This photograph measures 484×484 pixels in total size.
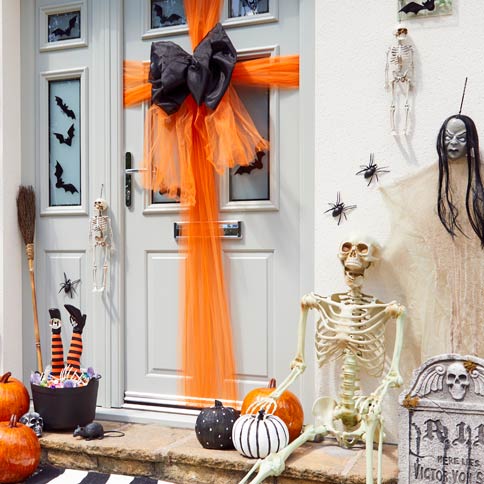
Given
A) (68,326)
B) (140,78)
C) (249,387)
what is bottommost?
(249,387)

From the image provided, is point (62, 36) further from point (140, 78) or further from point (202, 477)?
point (202, 477)

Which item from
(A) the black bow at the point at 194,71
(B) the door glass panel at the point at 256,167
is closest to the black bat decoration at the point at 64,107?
(A) the black bow at the point at 194,71

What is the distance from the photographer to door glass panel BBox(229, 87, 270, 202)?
3.17 meters

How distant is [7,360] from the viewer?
11.7ft

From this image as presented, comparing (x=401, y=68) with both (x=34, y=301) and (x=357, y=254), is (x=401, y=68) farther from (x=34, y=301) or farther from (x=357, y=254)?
(x=34, y=301)

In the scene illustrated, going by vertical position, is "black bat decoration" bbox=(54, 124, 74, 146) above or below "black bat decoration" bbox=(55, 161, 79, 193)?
above

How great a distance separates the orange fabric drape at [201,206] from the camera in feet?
10.3

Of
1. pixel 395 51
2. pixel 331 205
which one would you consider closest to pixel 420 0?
pixel 395 51

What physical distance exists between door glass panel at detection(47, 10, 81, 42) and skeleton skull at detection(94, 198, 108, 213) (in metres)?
0.85

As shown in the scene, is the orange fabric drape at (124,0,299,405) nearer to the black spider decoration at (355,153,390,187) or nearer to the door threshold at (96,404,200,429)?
the door threshold at (96,404,200,429)

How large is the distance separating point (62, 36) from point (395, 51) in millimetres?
1751

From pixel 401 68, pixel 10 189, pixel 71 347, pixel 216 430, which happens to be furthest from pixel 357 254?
pixel 10 189

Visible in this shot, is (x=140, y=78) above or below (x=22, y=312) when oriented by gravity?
above

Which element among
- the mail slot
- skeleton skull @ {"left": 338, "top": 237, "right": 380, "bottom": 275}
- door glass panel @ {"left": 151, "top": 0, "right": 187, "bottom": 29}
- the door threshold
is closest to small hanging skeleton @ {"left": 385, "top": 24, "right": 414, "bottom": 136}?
skeleton skull @ {"left": 338, "top": 237, "right": 380, "bottom": 275}
